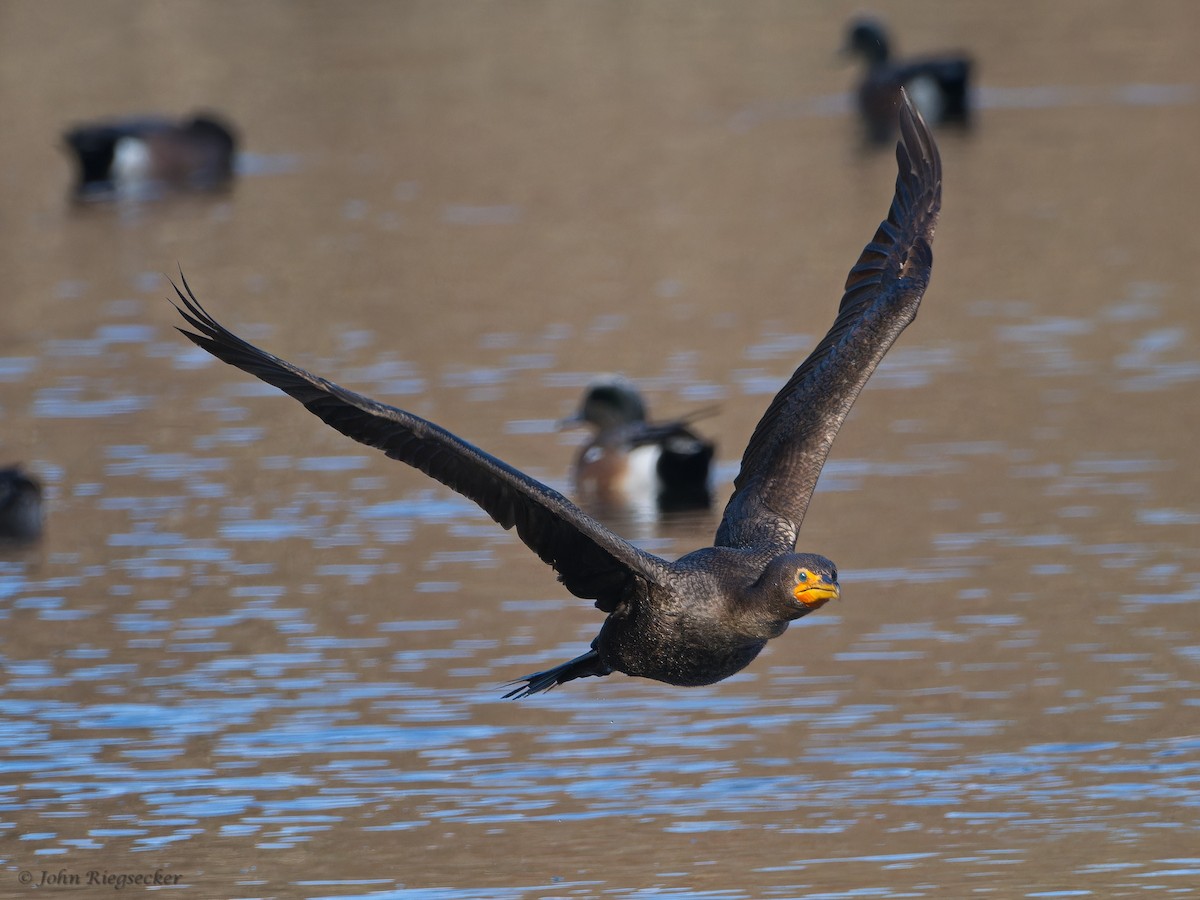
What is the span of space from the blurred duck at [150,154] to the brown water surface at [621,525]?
1.76 ft

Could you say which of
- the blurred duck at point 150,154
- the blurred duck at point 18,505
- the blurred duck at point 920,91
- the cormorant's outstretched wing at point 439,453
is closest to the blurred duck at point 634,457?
the blurred duck at point 18,505

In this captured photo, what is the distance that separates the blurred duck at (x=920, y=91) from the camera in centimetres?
2764

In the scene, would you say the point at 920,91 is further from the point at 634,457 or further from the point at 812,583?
the point at 812,583

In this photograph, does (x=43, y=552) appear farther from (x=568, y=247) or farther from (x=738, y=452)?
(x=568, y=247)

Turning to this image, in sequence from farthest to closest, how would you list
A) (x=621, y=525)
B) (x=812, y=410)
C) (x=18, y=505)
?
(x=621, y=525) < (x=18, y=505) < (x=812, y=410)

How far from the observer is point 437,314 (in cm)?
1898

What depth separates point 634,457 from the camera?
45.0ft

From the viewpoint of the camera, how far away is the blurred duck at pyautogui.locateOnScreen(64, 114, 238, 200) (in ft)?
85.0

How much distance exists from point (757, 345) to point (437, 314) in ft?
10.1

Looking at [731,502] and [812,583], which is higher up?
[731,502]

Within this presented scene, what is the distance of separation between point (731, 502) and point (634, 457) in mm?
4460

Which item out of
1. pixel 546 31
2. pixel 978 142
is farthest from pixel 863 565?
pixel 546 31

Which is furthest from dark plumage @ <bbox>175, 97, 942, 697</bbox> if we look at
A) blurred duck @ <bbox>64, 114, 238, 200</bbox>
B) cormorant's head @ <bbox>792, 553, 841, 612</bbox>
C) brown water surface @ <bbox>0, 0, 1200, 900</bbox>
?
blurred duck @ <bbox>64, 114, 238, 200</bbox>

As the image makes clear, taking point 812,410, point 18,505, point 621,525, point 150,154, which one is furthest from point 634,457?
point 150,154
